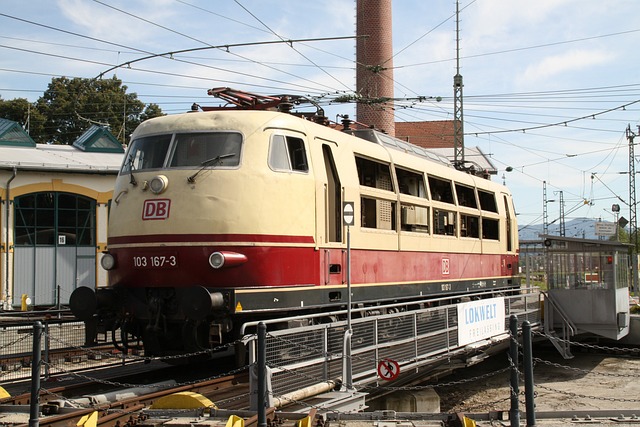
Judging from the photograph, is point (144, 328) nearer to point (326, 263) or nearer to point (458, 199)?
point (326, 263)

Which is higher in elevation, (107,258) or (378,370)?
(107,258)

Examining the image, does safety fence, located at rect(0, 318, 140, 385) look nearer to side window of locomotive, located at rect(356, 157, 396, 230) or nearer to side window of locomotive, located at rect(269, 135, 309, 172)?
side window of locomotive, located at rect(269, 135, 309, 172)

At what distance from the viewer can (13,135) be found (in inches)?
1185

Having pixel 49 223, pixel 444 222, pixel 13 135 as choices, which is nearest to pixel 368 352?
pixel 444 222

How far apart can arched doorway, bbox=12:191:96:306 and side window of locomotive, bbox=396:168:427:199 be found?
54.4ft

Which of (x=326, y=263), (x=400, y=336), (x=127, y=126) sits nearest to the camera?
(x=326, y=263)

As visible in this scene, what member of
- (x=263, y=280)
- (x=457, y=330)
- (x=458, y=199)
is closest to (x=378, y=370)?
(x=263, y=280)

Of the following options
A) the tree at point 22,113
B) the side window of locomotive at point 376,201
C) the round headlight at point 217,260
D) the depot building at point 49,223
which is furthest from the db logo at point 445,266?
the tree at point 22,113

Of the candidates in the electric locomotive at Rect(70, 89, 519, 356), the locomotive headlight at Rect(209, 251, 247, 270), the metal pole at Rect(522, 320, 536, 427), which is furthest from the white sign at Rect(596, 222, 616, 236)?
the metal pole at Rect(522, 320, 536, 427)

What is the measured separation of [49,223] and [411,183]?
58.3 feet

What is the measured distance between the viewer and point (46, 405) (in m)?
8.44

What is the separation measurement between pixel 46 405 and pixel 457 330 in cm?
752

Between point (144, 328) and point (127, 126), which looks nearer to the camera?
point (144, 328)

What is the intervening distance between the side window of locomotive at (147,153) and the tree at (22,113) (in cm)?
4250
